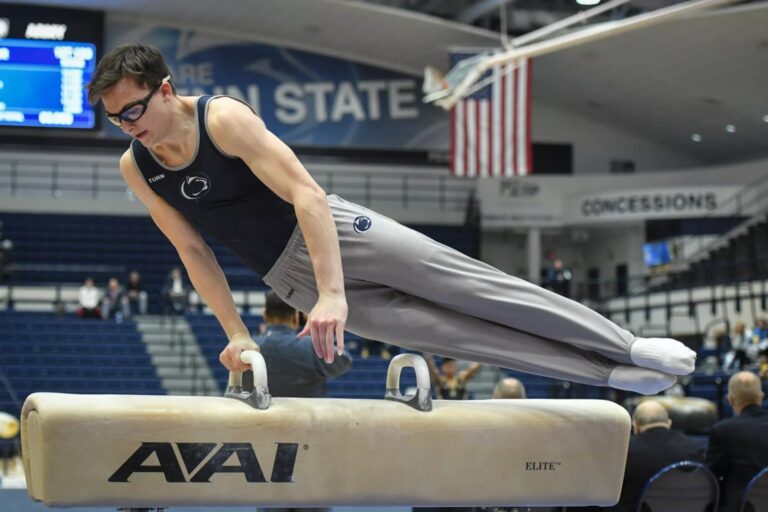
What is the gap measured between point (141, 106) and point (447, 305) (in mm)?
1042

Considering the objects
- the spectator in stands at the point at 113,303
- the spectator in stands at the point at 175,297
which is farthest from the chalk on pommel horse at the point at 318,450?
the spectator in stands at the point at 113,303

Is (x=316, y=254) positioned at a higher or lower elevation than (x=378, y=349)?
higher

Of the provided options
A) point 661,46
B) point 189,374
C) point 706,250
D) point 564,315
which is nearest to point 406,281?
point 564,315

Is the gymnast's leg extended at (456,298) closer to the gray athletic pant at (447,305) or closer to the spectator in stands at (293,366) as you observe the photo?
the gray athletic pant at (447,305)

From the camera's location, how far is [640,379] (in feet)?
9.21

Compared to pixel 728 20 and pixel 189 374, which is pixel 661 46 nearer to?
pixel 728 20

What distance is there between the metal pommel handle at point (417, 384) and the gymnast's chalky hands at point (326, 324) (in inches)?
12.4

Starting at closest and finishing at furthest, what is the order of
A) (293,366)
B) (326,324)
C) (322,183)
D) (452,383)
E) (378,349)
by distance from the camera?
1. (326,324)
2. (293,366)
3. (452,383)
4. (378,349)
5. (322,183)

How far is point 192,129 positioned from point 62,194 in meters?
19.5

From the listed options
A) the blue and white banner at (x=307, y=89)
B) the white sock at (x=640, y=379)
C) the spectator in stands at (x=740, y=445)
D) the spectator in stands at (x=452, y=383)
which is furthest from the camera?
the blue and white banner at (x=307, y=89)

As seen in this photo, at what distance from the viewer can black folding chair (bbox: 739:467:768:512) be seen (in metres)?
4.07

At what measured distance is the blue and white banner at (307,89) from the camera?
21.7 m

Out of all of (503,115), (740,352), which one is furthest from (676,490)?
(503,115)

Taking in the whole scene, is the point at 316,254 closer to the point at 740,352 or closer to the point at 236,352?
the point at 236,352
